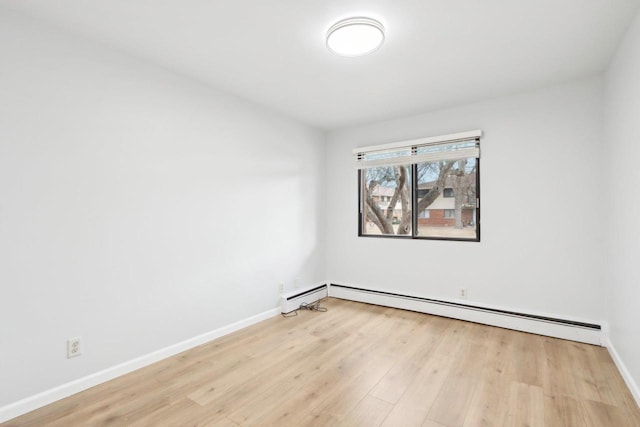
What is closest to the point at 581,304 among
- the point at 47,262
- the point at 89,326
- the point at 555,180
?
the point at 555,180

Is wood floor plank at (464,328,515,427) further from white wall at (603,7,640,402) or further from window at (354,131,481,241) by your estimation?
window at (354,131,481,241)

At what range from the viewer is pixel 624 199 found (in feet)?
7.17

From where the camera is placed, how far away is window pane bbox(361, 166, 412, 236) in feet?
13.2

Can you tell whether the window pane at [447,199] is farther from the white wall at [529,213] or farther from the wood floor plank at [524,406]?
the wood floor plank at [524,406]

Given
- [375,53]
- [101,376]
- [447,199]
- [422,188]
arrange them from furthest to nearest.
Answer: [422,188] < [447,199] < [375,53] < [101,376]

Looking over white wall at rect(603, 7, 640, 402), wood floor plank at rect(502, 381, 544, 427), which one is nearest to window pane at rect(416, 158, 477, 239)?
white wall at rect(603, 7, 640, 402)

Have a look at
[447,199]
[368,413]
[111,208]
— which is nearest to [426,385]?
[368,413]

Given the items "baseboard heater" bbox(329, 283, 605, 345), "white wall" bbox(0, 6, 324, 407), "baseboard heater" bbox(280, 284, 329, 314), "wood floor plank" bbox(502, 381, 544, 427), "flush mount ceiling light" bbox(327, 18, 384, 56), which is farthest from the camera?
"baseboard heater" bbox(280, 284, 329, 314)

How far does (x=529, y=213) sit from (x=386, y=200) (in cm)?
168

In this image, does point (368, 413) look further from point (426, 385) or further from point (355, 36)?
point (355, 36)

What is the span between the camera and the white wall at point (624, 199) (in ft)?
6.37

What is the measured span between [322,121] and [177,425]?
359 centimetres

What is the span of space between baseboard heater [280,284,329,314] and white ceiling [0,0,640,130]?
2403 mm

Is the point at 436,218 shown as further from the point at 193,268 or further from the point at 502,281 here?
the point at 193,268
